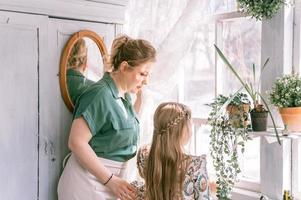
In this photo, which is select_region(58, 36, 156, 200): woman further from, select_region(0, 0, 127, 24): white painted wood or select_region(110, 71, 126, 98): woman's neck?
select_region(0, 0, 127, 24): white painted wood

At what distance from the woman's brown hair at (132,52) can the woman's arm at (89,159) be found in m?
0.37

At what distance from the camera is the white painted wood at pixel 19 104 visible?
6.77 ft

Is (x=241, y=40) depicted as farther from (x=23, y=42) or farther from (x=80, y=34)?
(x=23, y=42)

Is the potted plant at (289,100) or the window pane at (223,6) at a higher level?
the window pane at (223,6)

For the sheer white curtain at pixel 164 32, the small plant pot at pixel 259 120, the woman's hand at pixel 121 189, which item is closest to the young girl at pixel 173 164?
the woman's hand at pixel 121 189

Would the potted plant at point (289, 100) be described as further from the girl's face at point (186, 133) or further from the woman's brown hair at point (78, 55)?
the woman's brown hair at point (78, 55)

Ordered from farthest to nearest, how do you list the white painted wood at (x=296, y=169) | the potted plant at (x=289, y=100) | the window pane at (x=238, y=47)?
the window pane at (x=238, y=47), the white painted wood at (x=296, y=169), the potted plant at (x=289, y=100)

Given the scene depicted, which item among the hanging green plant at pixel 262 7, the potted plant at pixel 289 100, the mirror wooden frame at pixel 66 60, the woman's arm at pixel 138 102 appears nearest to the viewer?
the potted plant at pixel 289 100

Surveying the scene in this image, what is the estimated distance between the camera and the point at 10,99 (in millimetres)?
2082

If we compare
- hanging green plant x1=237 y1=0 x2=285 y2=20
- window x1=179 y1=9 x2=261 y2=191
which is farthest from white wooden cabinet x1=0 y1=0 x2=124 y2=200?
hanging green plant x1=237 y1=0 x2=285 y2=20

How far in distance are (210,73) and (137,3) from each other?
2.20ft

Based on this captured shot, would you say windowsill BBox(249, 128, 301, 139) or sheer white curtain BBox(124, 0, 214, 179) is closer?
windowsill BBox(249, 128, 301, 139)

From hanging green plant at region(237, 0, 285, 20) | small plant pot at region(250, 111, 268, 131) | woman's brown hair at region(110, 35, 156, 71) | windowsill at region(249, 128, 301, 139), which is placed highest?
hanging green plant at region(237, 0, 285, 20)

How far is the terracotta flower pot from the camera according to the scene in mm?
1942
